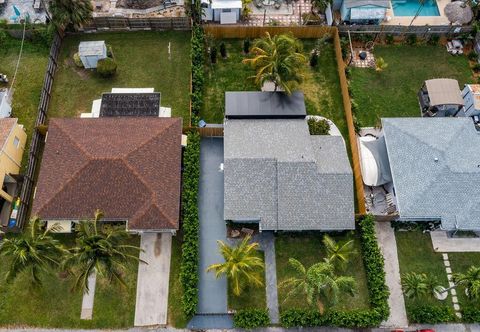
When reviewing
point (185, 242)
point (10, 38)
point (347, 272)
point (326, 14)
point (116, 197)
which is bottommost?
point (347, 272)

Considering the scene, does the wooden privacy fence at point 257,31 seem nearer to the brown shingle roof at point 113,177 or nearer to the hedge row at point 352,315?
the brown shingle roof at point 113,177

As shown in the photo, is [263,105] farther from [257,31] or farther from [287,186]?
[257,31]

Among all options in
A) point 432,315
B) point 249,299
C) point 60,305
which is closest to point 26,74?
point 60,305

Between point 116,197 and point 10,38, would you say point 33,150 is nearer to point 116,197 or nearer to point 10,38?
point 116,197

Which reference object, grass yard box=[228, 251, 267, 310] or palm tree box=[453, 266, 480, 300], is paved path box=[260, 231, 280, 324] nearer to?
grass yard box=[228, 251, 267, 310]

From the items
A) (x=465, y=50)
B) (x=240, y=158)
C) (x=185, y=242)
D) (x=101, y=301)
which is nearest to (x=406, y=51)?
(x=465, y=50)

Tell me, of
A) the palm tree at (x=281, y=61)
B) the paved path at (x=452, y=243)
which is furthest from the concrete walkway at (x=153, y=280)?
the paved path at (x=452, y=243)

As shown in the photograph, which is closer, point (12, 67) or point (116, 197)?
point (116, 197)
